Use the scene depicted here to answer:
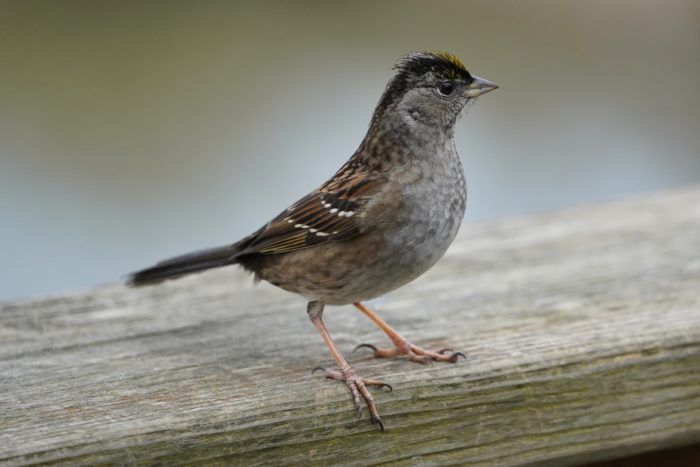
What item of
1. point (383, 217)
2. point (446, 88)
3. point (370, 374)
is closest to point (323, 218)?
point (383, 217)

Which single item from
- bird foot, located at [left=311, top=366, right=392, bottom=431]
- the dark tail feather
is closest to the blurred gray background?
the dark tail feather

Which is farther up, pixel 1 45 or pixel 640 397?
pixel 1 45

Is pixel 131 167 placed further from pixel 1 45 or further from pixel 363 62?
pixel 363 62

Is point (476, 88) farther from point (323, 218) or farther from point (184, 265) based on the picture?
point (184, 265)

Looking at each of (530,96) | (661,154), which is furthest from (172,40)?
(661,154)

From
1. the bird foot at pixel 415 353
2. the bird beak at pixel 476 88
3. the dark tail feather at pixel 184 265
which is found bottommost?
the bird foot at pixel 415 353

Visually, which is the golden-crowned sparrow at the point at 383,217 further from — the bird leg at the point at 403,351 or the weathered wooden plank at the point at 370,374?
the weathered wooden plank at the point at 370,374

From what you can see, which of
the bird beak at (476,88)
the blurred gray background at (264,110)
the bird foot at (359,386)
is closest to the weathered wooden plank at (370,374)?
the bird foot at (359,386)

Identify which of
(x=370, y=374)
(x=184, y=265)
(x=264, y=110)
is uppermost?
(x=264, y=110)
